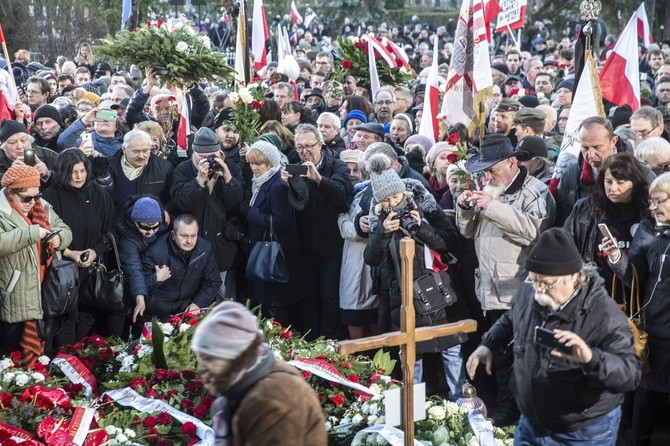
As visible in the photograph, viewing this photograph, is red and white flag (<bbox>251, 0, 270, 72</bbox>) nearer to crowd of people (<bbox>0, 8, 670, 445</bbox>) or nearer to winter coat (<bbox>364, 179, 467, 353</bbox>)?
crowd of people (<bbox>0, 8, 670, 445</bbox>)

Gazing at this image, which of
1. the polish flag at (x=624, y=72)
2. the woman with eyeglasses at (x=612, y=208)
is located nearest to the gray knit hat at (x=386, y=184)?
the woman with eyeglasses at (x=612, y=208)

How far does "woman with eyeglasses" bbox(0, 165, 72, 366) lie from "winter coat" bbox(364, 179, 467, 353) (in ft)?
7.88

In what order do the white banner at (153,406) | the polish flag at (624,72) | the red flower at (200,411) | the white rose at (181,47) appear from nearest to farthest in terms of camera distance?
the white banner at (153,406) → the red flower at (200,411) → the white rose at (181,47) → the polish flag at (624,72)

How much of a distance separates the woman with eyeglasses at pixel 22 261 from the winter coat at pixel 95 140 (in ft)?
5.36

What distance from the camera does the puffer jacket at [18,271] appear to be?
25.3 ft

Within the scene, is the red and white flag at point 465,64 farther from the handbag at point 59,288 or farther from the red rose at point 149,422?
the red rose at point 149,422

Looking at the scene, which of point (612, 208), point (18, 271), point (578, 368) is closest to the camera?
point (578, 368)

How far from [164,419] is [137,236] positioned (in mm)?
2702

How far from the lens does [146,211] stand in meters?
8.59

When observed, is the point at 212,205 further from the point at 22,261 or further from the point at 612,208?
the point at 612,208

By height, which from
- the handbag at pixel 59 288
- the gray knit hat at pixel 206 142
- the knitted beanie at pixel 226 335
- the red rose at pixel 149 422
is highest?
the knitted beanie at pixel 226 335

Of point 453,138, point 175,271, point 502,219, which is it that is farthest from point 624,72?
point 175,271

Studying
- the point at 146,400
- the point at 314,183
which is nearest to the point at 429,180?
the point at 314,183

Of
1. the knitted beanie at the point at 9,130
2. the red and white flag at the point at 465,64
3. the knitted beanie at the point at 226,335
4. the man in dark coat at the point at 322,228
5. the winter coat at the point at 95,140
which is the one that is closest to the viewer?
the knitted beanie at the point at 226,335
